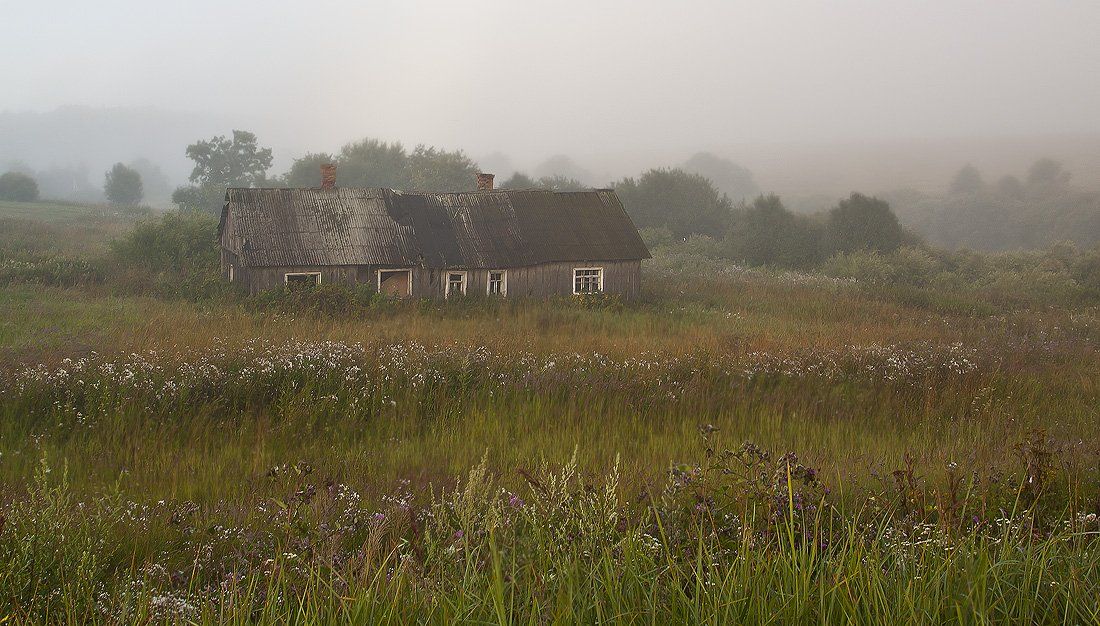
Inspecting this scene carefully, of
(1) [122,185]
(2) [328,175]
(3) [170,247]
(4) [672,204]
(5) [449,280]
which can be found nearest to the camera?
(5) [449,280]

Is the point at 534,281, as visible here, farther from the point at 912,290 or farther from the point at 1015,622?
the point at 1015,622

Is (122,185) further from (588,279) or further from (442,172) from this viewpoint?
(588,279)

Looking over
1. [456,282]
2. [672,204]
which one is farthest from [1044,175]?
[456,282]

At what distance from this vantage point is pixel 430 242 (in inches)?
1016

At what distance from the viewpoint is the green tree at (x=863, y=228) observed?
155 feet

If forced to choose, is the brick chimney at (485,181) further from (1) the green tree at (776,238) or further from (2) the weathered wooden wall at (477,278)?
(1) the green tree at (776,238)

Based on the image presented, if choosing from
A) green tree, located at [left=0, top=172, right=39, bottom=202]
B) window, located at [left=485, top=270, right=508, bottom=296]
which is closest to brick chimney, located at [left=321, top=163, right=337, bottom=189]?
window, located at [left=485, top=270, right=508, bottom=296]

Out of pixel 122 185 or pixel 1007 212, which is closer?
pixel 1007 212

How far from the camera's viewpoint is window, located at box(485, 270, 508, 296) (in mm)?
26125

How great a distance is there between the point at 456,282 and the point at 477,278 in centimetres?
72

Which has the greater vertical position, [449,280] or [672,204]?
[672,204]

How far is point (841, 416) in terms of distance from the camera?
9914 millimetres

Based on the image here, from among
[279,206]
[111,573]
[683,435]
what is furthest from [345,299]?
[111,573]

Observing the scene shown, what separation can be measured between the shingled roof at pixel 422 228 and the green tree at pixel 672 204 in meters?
32.2
